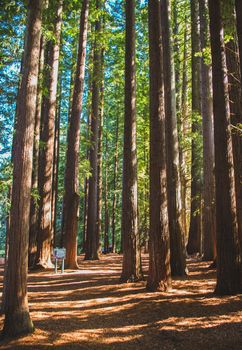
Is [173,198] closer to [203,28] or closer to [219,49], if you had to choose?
[219,49]

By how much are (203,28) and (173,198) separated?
25.8ft

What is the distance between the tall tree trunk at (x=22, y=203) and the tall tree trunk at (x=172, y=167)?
554 centimetres

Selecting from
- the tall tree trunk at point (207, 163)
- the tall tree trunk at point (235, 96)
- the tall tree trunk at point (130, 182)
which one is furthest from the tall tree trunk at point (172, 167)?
the tall tree trunk at point (207, 163)

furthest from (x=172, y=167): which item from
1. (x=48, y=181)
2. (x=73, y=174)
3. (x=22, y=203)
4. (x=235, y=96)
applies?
(x=48, y=181)

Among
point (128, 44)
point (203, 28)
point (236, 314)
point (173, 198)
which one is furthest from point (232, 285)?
point (203, 28)

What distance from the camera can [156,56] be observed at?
9156 mm

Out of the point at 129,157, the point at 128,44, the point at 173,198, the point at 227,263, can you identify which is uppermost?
the point at 128,44

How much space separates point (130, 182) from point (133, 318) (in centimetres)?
429

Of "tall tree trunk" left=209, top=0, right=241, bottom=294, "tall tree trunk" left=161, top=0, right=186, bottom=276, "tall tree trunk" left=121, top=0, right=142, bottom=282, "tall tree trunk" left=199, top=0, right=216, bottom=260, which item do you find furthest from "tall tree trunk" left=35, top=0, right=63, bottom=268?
"tall tree trunk" left=209, top=0, right=241, bottom=294

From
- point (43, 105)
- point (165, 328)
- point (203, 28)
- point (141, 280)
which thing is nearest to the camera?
point (165, 328)

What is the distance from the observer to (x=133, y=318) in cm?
678

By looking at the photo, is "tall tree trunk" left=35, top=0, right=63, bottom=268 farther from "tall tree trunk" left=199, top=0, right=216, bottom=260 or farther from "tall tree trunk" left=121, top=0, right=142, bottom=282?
"tall tree trunk" left=199, top=0, right=216, bottom=260

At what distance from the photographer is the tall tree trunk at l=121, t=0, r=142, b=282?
993 cm

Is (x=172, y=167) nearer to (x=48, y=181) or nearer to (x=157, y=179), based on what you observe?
(x=157, y=179)
